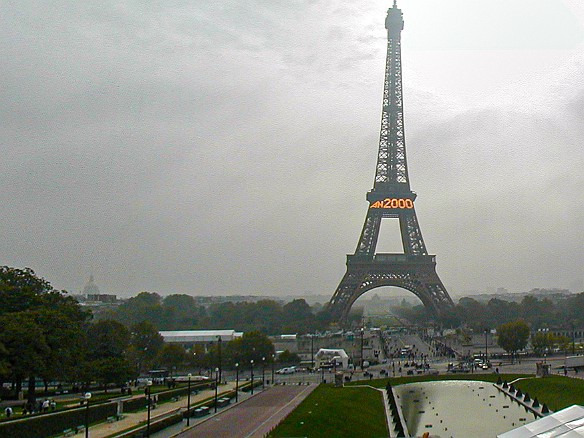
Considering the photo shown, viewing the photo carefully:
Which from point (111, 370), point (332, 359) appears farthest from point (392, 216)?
point (111, 370)

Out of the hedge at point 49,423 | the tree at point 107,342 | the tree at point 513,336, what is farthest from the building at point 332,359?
the hedge at point 49,423

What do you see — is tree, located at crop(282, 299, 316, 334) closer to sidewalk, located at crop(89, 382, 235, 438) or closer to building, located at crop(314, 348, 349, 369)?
building, located at crop(314, 348, 349, 369)

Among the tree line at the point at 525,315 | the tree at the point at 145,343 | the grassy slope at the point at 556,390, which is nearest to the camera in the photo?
the grassy slope at the point at 556,390

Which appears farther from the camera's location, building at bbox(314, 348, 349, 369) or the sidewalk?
building at bbox(314, 348, 349, 369)

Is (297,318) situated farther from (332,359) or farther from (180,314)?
(332,359)

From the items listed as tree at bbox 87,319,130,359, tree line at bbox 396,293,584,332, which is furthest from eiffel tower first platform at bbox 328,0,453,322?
tree at bbox 87,319,130,359

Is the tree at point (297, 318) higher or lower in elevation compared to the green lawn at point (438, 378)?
higher

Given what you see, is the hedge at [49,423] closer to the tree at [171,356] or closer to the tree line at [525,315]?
the tree at [171,356]
